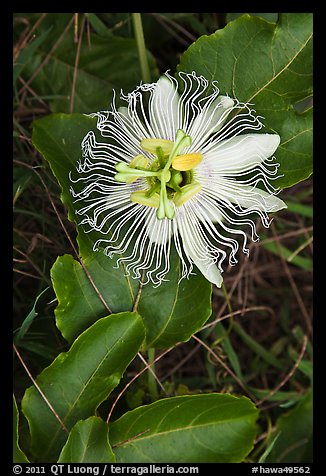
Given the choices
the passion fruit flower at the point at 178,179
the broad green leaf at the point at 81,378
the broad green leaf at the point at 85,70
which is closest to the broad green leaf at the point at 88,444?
the broad green leaf at the point at 81,378

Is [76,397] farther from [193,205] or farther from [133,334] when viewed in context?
[193,205]

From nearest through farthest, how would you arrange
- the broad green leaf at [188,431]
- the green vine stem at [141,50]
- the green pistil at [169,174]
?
the green pistil at [169,174] → the broad green leaf at [188,431] → the green vine stem at [141,50]

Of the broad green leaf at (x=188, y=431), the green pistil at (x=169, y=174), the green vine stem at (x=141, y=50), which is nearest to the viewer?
the green pistil at (x=169, y=174)

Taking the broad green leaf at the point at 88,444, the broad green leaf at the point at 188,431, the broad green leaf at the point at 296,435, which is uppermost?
the broad green leaf at the point at 88,444

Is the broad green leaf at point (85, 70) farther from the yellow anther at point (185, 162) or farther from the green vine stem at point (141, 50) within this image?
the yellow anther at point (185, 162)

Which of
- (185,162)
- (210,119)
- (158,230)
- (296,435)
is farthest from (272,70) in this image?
(296,435)

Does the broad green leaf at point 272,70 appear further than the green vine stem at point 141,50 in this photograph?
No
